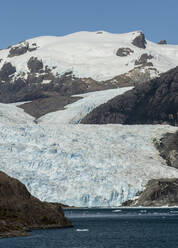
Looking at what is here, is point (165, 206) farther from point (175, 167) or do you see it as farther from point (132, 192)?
point (175, 167)

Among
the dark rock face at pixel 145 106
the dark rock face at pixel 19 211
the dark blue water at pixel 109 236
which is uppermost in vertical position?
the dark rock face at pixel 145 106

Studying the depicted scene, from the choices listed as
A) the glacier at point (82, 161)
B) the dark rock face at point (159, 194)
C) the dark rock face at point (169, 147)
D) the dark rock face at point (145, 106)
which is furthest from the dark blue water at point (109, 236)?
the dark rock face at point (145, 106)

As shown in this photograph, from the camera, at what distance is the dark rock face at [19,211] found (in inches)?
1620

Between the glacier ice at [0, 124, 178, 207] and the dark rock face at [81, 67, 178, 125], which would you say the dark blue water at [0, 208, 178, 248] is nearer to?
the glacier ice at [0, 124, 178, 207]

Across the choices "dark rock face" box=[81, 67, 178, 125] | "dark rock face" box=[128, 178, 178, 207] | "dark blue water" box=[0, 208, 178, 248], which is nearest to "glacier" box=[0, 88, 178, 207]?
"dark rock face" box=[128, 178, 178, 207]

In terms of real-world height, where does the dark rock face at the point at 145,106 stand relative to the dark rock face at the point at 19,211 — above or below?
above

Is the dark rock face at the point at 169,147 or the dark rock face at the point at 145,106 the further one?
the dark rock face at the point at 145,106

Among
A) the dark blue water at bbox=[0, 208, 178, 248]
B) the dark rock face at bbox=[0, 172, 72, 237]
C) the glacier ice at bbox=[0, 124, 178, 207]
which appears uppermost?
the glacier ice at bbox=[0, 124, 178, 207]

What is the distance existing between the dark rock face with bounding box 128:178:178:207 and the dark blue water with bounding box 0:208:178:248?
46.6ft

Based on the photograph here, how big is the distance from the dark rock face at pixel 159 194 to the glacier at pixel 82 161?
3.88 feet

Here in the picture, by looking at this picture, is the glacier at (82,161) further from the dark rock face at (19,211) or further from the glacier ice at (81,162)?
the dark rock face at (19,211)

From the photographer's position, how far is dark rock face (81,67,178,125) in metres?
132

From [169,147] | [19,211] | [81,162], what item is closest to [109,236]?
[19,211]

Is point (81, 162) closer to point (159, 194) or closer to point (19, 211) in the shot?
point (159, 194)
